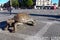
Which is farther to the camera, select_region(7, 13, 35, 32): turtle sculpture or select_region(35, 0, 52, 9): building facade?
select_region(35, 0, 52, 9): building facade

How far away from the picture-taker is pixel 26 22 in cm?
1518

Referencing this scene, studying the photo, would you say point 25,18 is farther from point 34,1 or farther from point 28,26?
point 34,1

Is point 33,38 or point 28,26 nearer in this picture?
point 33,38

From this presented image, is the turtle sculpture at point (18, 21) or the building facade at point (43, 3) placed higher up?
the turtle sculpture at point (18, 21)

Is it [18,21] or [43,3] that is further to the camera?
[43,3]

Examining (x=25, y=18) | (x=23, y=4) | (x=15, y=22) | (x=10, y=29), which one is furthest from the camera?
(x=23, y=4)

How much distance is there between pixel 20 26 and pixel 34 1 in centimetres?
11174

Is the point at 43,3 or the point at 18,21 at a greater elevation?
the point at 18,21

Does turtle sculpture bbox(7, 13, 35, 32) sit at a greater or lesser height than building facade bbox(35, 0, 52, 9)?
greater

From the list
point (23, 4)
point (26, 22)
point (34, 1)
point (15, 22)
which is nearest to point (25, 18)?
point (26, 22)

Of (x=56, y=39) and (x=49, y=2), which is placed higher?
(x=56, y=39)

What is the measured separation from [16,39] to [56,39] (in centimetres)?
188

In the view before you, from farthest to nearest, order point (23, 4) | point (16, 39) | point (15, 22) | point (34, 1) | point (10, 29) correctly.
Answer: point (34, 1) < point (23, 4) < point (15, 22) < point (10, 29) < point (16, 39)

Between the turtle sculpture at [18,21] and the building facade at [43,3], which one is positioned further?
the building facade at [43,3]
